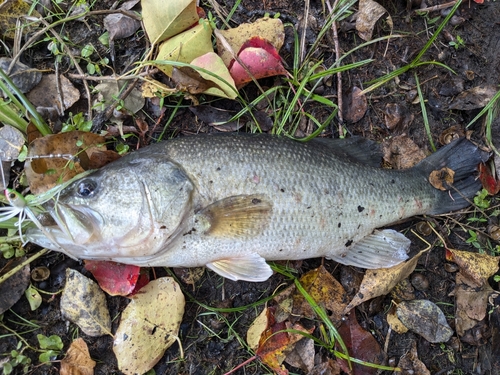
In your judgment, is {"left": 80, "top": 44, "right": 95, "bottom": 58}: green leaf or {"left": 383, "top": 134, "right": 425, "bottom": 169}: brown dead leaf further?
{"left": 383, "top": 134, "right": 425, "bottom": 169}: brown dead leaf

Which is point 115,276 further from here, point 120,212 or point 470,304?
point 470,304

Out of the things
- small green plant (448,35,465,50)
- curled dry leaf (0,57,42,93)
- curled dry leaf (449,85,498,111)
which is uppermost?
curled dry leaf (0,57,42,93)

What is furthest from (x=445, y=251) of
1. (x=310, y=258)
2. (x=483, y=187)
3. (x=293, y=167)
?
(x=293, y=167)

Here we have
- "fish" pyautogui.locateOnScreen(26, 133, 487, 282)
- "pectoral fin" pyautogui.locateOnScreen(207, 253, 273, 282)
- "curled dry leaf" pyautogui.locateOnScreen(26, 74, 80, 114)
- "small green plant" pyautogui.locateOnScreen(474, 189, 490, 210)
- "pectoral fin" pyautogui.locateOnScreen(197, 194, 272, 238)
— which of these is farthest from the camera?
Answer: "small green plant" pyautogui.locateOnScreen(474, 189, 490, 210)

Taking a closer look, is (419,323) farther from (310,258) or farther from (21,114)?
(21,114)

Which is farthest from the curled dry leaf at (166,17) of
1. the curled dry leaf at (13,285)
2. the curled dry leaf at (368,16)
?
the curled dry leaf at (13,285)

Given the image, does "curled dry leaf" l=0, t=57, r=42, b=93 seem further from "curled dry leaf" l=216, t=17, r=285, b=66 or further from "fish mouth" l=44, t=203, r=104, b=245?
"curled dry leaf" l=216, t=17, r=285, b=66

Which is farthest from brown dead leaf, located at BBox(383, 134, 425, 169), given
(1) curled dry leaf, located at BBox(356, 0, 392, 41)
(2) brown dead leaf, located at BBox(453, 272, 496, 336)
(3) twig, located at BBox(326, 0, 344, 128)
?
(2) brown dead leaf, located at BBox(453, 272, 496, 336)
